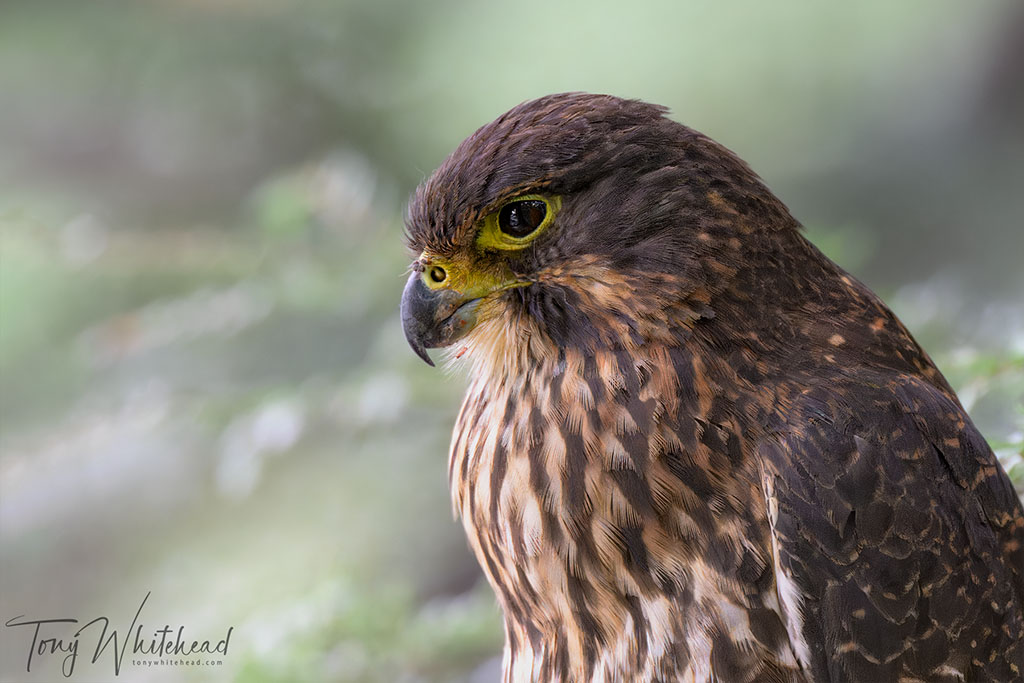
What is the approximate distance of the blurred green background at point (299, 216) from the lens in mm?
2934

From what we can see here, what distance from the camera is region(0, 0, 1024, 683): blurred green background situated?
2.93 m

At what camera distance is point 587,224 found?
1.41 meters

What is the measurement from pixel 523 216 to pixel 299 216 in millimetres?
1556

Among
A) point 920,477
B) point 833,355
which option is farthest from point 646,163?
point 920,477

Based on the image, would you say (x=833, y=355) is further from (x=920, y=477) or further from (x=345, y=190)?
(x=345, y=190)

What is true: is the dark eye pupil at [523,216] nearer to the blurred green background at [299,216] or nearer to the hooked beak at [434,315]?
the hooked beak at [434,315]

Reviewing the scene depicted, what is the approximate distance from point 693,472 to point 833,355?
0.27 meters

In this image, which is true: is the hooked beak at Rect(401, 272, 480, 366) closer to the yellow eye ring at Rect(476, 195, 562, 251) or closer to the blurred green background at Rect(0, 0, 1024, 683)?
the yellow eye ring at Rect(476, 195, 562, 251)

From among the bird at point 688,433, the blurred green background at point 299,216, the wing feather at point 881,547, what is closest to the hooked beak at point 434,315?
the bird at point 688,433

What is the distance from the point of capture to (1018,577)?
55.4 inches
